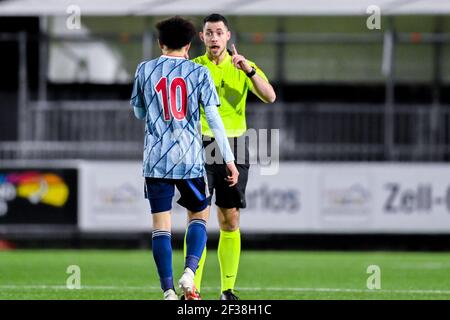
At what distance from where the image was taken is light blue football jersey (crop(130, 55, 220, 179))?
9.28 m

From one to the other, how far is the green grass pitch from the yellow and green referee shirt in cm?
152

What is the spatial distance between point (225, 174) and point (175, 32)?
145 centimetres

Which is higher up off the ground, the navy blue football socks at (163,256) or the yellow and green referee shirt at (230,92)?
the yellow and green referee shirt at (230,92)

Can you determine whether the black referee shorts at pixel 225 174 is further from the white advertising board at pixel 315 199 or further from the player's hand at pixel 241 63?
the white advertising board at pixel 315 199

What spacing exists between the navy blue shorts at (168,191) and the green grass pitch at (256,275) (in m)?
1.55

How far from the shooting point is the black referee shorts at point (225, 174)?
10.3 metres

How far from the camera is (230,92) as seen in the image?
10.4 meters

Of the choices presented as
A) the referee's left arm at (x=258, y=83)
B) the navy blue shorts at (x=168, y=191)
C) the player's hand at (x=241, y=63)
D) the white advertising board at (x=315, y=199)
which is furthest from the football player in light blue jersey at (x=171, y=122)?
the white advertising board at (x=315, y=199)

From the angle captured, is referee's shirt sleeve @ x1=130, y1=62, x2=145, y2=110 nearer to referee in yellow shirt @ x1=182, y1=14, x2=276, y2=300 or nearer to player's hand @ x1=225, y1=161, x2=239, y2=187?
player's hand @ x1=225, y1=161, x2=239, y2=187

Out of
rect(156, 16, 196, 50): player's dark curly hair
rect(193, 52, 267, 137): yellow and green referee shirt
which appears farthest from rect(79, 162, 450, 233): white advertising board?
rect(156, 16, 196, 50): player's dark curly hair

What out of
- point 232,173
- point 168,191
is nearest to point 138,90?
point 168,191

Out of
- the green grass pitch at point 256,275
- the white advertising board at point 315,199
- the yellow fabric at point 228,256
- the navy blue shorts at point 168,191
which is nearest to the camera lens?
the navy blue shorts at point 168,191

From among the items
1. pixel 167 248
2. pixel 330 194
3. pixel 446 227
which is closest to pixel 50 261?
pixel 330 194

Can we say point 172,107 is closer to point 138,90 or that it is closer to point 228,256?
point 138,90
